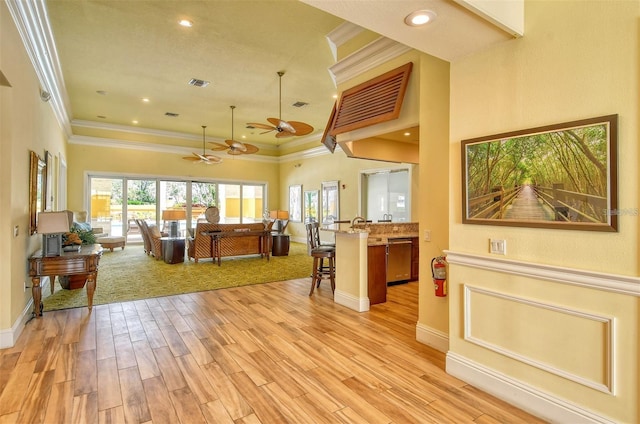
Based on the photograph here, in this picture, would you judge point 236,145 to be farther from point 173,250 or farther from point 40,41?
point 40,41

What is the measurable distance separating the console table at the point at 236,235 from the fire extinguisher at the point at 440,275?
529 cm

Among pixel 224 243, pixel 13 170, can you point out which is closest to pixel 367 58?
pixel 13 170

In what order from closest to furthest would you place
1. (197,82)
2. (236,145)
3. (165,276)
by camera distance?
(165,276)
(197,82)
(236,145)

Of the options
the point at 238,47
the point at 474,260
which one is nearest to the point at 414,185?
the point at 238,47

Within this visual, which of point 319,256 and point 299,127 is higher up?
point 299,127

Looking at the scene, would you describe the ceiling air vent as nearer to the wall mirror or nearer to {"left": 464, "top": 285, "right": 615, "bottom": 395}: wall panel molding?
the wall mirror

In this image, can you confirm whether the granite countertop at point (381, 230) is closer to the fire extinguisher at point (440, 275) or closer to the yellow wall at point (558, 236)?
the fire extinguisher at point (440, 275)

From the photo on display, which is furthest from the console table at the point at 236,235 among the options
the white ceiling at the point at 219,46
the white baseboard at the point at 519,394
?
the white baseboard at the point at 519,394

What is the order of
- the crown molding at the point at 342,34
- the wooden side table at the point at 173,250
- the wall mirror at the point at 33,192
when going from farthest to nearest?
the wooden side table at the point at 173,250 < the crown molding at the point at 342,34 < the wall mirror at the point at 33,192

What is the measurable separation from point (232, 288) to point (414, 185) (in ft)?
14.3

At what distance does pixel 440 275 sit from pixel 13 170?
13.7 ft

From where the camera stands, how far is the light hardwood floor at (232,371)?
2.15 metres

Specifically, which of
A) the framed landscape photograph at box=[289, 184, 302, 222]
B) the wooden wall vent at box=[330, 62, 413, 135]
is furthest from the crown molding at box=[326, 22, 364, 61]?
the framed landscape photograph at box=[289, 184, 302, 222]

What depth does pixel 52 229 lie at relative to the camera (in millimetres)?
3746
